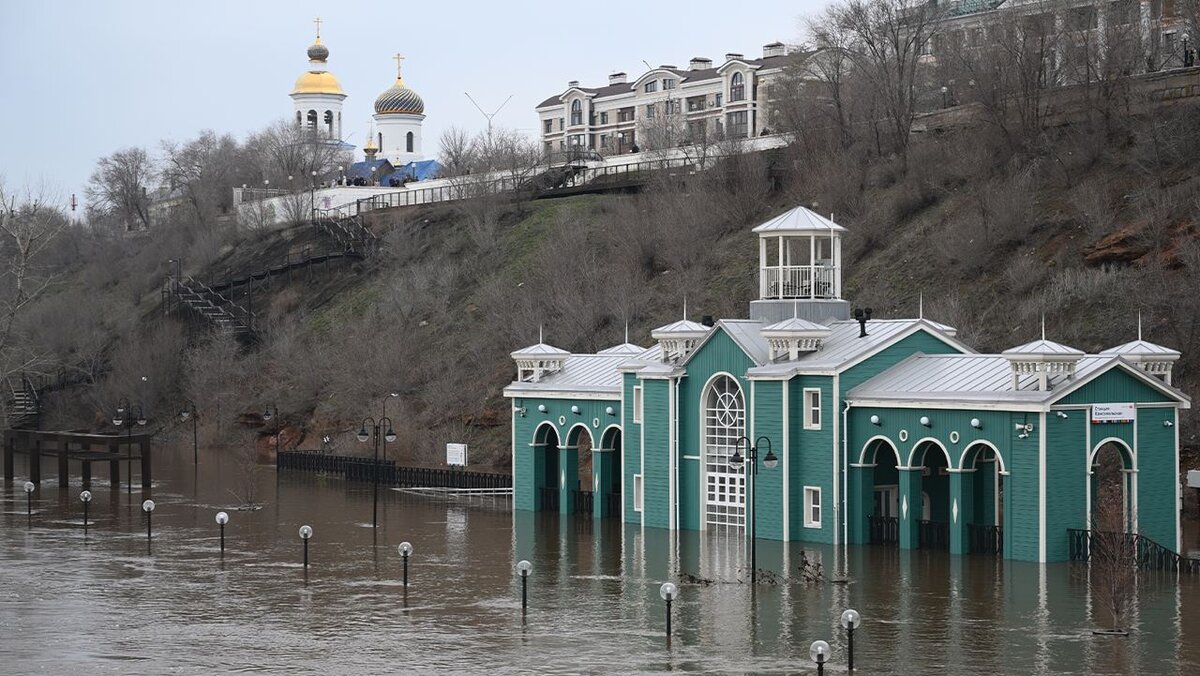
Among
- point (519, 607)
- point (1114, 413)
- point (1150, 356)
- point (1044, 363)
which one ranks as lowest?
point (519, 607)

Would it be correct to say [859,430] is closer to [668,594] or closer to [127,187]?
[668,594]

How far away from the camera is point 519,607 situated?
32.2m

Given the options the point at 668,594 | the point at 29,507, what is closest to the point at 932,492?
the point at 668,594

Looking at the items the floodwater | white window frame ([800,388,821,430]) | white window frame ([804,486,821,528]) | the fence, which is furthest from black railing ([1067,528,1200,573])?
the fence

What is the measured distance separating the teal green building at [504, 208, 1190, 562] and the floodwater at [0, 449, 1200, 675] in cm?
124

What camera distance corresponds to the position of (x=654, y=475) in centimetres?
4488

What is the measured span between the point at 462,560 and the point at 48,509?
19870mm

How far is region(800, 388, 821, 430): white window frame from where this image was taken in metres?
40.9

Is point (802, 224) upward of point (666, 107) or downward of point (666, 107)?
downward

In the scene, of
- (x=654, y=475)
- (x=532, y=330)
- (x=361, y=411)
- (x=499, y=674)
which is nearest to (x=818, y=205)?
(x=532, y=330)

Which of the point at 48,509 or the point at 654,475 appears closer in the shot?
the point at 654,475

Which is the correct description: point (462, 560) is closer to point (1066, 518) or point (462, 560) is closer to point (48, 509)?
point (1066, 518)

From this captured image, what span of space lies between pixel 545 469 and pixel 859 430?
1352 centimetres

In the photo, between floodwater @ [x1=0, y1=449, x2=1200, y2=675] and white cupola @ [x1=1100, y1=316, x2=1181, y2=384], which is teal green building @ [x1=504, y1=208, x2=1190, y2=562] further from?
floodwater @ [x1=0, y1=449, x2=1200, y2=675]
